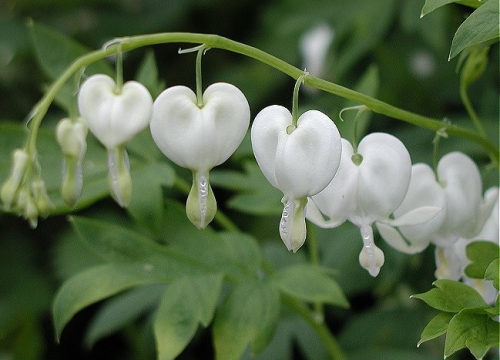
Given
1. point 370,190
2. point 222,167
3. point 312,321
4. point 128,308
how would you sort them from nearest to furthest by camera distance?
point 370,190
point 312,321
point 128,308
point 222,167

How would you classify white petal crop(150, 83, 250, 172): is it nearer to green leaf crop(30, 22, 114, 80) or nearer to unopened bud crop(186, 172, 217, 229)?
unopened bud crop(186, 172, 217, 229)

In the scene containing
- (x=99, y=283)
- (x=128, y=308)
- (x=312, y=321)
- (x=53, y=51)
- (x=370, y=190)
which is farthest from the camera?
(x=128, y=308)

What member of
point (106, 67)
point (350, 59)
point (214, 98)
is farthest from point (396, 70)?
point (214, 98)

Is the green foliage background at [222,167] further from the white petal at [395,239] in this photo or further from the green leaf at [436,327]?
the green leaf at [436,327]

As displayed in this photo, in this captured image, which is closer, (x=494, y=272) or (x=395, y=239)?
(x=494, y=272)

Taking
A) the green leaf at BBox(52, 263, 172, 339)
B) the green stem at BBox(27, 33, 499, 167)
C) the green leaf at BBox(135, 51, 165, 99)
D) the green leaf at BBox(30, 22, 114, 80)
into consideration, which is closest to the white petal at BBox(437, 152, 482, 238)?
the green stem at BBox(27, 33, 499, 167)

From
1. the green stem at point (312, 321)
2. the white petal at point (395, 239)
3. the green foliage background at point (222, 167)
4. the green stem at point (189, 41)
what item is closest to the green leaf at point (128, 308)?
the green foliage background at point (222, 167)

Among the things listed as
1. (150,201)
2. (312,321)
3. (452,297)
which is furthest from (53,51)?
(452,297)

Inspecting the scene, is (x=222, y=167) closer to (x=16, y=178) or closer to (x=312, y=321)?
(x=312, y=321)
